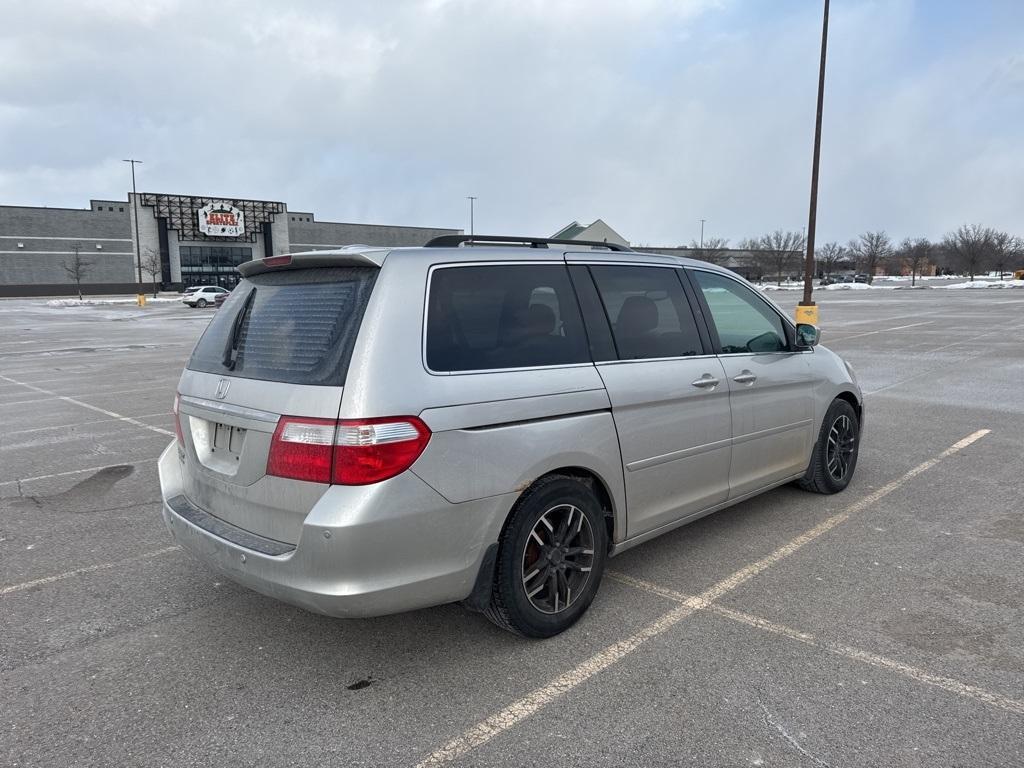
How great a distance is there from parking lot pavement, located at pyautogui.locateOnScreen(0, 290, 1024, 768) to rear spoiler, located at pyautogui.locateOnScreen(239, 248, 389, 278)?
1762mm

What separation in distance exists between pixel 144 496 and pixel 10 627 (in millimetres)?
2222

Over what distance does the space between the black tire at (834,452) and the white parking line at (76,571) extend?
14.7 ft

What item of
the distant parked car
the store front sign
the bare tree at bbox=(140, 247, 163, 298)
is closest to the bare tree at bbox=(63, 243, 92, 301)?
the bare tree at bbox=(140, 247, 163, 298)

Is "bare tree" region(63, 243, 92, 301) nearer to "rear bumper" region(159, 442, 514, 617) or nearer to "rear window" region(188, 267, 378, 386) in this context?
"rear window" region(188, 267, 378, 386)

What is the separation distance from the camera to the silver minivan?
2.80m

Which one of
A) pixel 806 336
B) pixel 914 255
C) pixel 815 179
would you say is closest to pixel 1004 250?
pixel 914 255

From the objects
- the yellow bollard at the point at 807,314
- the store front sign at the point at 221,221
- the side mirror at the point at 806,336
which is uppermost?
the store front sign at the point at 221,221

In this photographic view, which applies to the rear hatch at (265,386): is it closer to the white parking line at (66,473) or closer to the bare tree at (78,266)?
the white parking line at (66,473)

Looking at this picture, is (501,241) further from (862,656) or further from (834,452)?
(834,452)

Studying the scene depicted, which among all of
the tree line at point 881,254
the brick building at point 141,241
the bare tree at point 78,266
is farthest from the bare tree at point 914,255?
the bare tree at point 78,266

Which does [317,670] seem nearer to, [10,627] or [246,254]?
[10,627]

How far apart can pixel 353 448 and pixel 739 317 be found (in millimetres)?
2906

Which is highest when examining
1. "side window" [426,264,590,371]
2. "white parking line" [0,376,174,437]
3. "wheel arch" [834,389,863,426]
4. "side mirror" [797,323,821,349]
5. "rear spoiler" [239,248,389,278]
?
"rear spoiler" [239,248,389,278]

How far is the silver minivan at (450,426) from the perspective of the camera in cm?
280
